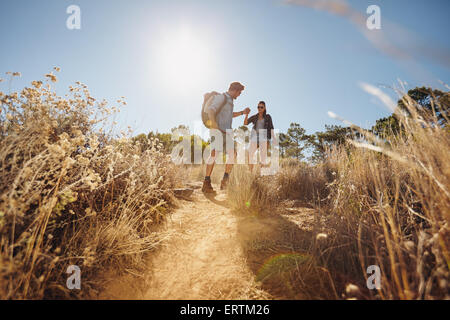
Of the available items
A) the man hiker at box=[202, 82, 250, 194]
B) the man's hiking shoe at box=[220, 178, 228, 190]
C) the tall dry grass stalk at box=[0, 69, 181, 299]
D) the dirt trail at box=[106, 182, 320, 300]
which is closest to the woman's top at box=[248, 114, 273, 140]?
the man hiker at box=[202, 82, 250, 194]

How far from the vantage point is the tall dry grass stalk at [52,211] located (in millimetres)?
1007

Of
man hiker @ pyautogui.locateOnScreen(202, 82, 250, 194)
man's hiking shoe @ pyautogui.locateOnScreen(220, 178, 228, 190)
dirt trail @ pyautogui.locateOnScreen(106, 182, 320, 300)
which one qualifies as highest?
man hiker @ pyautogui.locateOnScreen(202, 82, 250, 194)

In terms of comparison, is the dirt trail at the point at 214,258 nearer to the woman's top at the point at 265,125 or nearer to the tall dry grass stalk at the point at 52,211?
the tall dry grass stalk at the point at 52,211

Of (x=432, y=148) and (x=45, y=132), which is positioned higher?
(x=45, y=132)

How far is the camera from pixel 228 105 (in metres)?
4.30

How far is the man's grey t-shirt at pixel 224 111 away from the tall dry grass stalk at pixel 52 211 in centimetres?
237

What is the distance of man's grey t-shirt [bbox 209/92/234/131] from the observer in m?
4.12

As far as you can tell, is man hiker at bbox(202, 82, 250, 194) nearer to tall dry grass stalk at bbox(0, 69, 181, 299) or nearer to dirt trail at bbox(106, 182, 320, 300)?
dirt trail at bbox(106, 182, 320, 300)

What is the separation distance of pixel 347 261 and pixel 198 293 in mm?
1093

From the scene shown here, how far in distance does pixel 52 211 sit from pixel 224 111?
11.5 ft

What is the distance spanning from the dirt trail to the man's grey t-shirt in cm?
228

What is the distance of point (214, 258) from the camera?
5.54 ft
